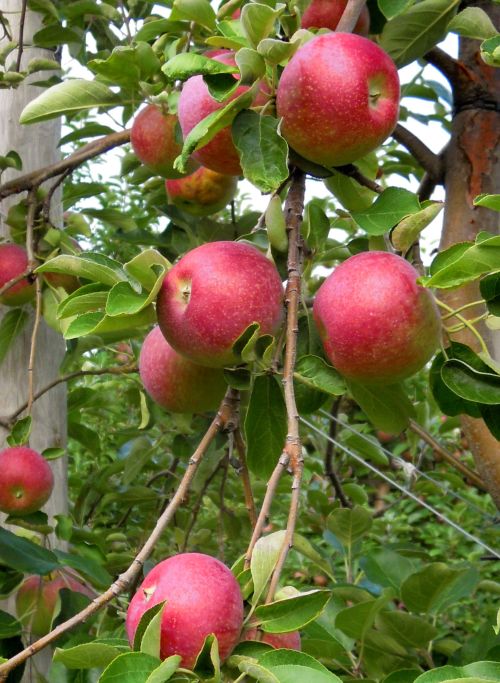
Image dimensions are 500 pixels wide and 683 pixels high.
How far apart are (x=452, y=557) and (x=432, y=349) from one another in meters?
2.07

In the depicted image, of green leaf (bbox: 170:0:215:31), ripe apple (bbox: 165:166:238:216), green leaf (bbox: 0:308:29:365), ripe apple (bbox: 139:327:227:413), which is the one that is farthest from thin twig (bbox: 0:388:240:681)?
green leaf (bbox: 0:308:29:365)

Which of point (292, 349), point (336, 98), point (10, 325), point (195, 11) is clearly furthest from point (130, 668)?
point (10, 325)

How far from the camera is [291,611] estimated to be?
561 mm

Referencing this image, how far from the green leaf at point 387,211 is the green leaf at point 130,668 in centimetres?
41

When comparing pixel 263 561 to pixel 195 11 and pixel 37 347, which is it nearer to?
pixel 195 11

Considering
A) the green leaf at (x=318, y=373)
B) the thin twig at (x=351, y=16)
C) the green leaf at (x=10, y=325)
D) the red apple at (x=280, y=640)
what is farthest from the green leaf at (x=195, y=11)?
the green leaf at (x=10, y=325)

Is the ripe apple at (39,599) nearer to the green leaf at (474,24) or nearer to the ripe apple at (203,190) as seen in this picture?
the ripe apple at (203,190)

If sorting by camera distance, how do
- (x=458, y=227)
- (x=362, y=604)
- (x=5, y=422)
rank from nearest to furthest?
(x=362, y=604), (x=458, y=227), (x=5, y=422)

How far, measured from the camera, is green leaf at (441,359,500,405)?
71 centimetres

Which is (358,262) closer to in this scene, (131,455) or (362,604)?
(362,604)

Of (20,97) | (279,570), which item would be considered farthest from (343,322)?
(20,97)

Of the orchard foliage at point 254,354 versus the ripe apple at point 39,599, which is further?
the ripe apple at point 39,599

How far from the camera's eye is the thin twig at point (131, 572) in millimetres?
Answer: 522

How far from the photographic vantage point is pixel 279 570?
1.82 ft
